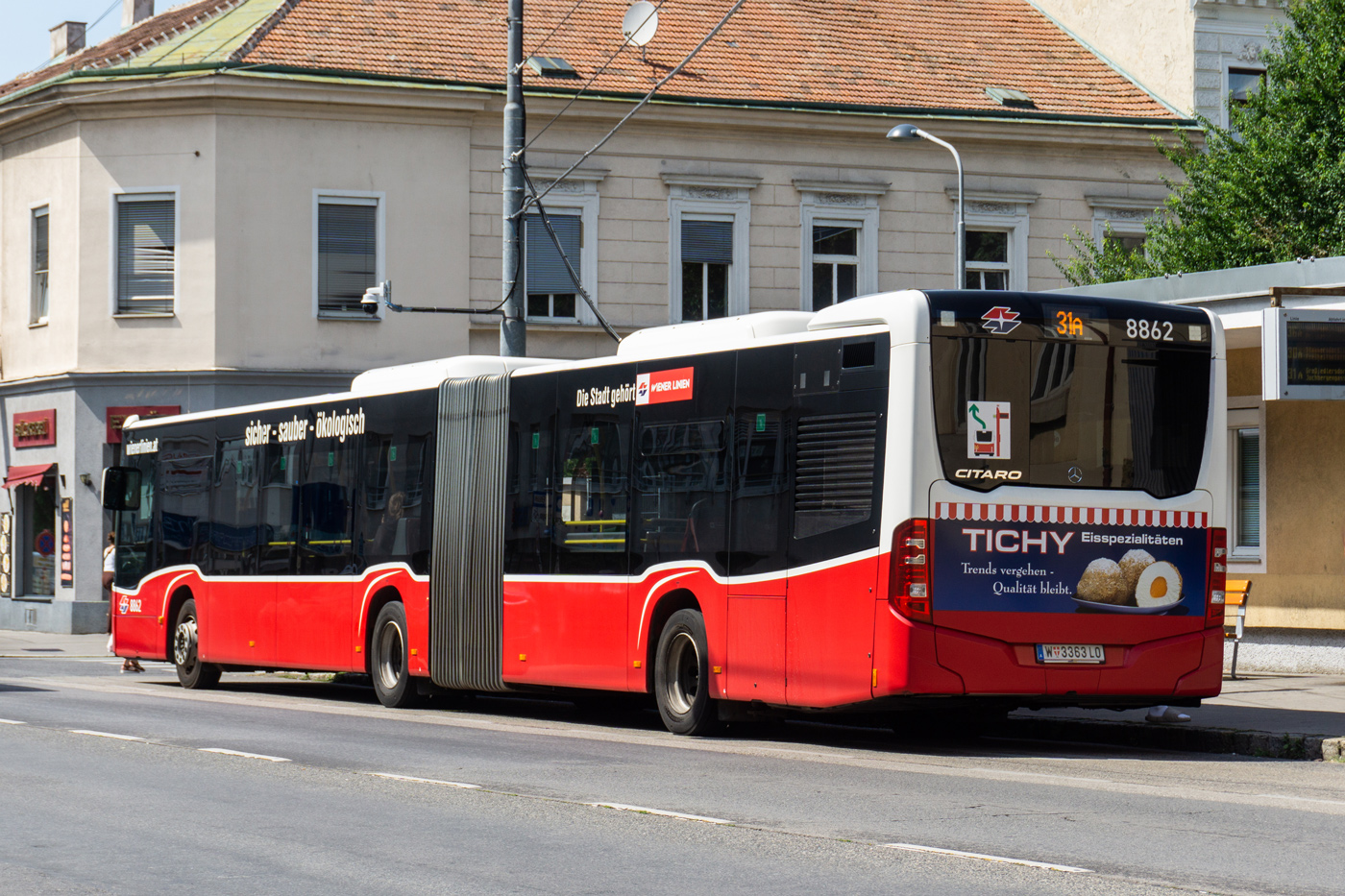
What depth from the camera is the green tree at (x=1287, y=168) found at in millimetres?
27125

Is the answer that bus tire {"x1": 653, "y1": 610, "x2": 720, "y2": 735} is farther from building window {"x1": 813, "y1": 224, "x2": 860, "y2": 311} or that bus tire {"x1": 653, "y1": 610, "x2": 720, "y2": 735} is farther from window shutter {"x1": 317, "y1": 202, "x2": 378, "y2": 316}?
building window {"x1": 813, "y1": 224, "x2": 860, "y2": 311}

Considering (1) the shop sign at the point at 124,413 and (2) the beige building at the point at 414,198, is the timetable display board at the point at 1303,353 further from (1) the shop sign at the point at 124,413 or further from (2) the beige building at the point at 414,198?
(1) the shop sign at the point at 124,413

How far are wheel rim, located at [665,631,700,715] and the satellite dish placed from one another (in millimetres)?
11499

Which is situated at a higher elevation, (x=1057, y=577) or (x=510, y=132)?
(x=510, y=132)

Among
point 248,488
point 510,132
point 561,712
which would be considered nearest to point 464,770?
point 561,712

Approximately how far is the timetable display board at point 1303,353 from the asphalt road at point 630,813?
3.97 metres

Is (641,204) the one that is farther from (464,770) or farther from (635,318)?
(464,770)

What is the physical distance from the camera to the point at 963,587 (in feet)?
41.1

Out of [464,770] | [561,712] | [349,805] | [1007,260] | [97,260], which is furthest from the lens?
[1007,260]

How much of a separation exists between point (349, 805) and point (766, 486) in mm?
4637

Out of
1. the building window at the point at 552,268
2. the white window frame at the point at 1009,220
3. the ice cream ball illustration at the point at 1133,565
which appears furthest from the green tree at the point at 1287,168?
the ice cream ball illustration at the point at 1133,565

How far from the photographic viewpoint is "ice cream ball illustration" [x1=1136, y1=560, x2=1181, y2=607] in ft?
42.8

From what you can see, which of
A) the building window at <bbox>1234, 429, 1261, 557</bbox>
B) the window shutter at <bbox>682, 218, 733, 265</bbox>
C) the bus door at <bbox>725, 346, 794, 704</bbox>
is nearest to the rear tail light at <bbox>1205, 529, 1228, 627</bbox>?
the bus door at <bbox>725, 346, 794, 704</bbox>

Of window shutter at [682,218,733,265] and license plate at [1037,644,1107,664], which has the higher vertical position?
window shutter at [682,218,733,265]
